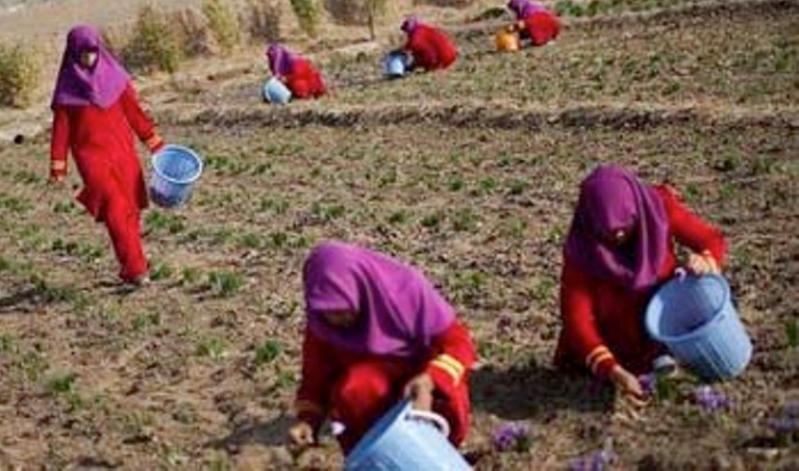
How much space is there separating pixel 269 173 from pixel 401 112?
8.40 feet

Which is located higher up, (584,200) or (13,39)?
(584,200)

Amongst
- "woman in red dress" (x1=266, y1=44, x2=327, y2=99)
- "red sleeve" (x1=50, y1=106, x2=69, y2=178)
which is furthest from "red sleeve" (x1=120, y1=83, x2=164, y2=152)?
"woman in red dress" (x1=266, y1=44, x2=327, y2=99)

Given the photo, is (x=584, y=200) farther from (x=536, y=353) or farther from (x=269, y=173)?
(x=269, y=173)

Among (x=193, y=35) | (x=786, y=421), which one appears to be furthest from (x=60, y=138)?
(x=193, y=35)

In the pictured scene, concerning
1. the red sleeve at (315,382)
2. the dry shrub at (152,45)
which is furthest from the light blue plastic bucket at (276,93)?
the red sleeve at (315,382)

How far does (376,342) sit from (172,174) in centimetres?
508

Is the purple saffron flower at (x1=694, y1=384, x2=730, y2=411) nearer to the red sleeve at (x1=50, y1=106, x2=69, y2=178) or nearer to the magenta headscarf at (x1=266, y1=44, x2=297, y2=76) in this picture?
the red sleeve at (x1=50, y1=106, x2=69, y2=178)

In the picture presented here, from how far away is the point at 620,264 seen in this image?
575cm

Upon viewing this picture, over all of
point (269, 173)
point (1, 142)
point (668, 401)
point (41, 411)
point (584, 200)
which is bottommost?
point (1, 142)

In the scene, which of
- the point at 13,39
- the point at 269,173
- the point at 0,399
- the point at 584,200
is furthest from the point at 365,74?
the point at 584,200

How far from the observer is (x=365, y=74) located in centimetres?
2222

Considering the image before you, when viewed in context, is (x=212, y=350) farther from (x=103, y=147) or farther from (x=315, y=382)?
(x=315, y=382)

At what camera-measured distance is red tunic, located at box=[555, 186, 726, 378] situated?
5.76 metres

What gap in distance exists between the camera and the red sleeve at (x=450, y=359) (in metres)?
4.90
